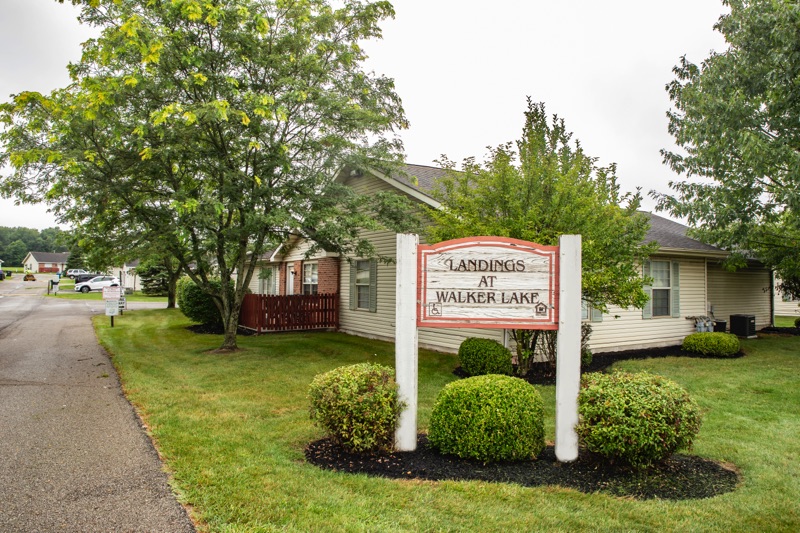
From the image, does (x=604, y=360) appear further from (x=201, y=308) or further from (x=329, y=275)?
(x=201, y=308)

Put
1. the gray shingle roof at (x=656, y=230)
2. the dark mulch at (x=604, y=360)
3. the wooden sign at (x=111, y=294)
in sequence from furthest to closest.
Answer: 1. the wooden sign at (x=111, y=294)
2. the gray shingle roof at (x=656, y=230)
3. the dark mulch at (x=604, y=360)

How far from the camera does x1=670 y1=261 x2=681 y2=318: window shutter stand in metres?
13.0

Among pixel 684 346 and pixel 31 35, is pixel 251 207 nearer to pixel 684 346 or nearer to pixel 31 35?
pixel 31 35

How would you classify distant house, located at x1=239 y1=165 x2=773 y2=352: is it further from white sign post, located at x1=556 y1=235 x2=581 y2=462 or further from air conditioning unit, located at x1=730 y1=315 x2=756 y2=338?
white sign post, located at x1=556 y1=235 x2=581 y2=462

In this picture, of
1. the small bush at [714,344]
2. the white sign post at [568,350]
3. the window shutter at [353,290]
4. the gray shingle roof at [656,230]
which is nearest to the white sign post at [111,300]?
the window shutter at [353,290]

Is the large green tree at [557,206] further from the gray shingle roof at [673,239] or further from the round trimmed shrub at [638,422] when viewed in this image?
the gray shingle roof at [673,239]

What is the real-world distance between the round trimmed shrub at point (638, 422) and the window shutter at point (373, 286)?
9653 millimetres

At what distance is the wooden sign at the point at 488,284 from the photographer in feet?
15.3

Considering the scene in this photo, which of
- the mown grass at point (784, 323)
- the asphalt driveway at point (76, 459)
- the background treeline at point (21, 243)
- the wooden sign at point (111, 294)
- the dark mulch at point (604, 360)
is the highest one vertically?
the background treeline at point (21, 243)

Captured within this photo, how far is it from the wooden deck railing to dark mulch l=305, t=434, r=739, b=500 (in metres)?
10.9

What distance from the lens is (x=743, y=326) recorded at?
15023 millimetres

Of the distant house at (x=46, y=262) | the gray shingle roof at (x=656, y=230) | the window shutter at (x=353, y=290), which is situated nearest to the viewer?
the gray shingle roof at (x=656, y=230)

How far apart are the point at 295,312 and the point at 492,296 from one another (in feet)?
38.1

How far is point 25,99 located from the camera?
816 cm
